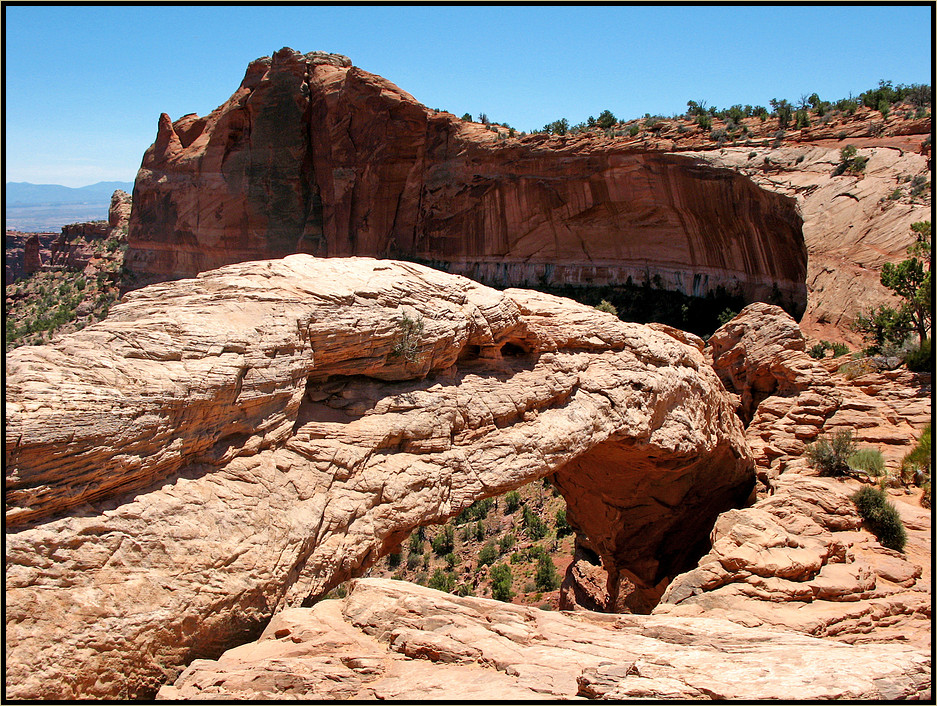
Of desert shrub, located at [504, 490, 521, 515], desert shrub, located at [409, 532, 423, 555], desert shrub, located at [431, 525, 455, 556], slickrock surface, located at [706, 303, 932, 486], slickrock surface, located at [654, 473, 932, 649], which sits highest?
slickrock surface, located at [706, 303, 932, 486]

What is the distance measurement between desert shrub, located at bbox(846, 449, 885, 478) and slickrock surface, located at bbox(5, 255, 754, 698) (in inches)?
89.6

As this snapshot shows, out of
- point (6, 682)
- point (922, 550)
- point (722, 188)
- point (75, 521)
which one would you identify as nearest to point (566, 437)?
point (922, 550)

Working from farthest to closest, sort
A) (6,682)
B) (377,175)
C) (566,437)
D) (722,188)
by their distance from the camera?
1. (377,175)
2. (722,188)
3. (566,437)
4. (6,682)

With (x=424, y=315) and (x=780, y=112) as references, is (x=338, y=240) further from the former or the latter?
(x=424, y=315)

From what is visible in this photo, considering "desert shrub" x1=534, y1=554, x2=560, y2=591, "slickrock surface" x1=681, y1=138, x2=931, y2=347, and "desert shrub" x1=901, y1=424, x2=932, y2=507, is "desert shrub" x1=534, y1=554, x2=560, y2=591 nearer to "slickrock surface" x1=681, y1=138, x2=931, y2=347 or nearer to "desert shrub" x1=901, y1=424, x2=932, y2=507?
"desert shrub" x1=901, y1=424, x2=932, y2=507

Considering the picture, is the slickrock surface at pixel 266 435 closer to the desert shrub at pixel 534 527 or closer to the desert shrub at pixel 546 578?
the desert shrub at pixel 546 578

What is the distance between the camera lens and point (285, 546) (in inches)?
256

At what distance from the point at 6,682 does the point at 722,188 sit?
30.4 metres

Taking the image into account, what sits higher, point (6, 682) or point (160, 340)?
point (160, 340)

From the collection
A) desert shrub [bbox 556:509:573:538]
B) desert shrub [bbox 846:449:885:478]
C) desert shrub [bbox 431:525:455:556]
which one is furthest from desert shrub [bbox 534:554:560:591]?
desert shrub [bbox 846:449:885:478]

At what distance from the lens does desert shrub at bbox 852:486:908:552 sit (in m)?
9.30

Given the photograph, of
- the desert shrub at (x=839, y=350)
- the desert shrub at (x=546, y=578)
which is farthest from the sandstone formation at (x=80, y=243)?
the desert shrub at (x=839, y=350)

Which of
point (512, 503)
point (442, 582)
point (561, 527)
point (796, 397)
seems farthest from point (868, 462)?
point (512, 503)

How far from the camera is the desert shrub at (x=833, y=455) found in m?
11.4
